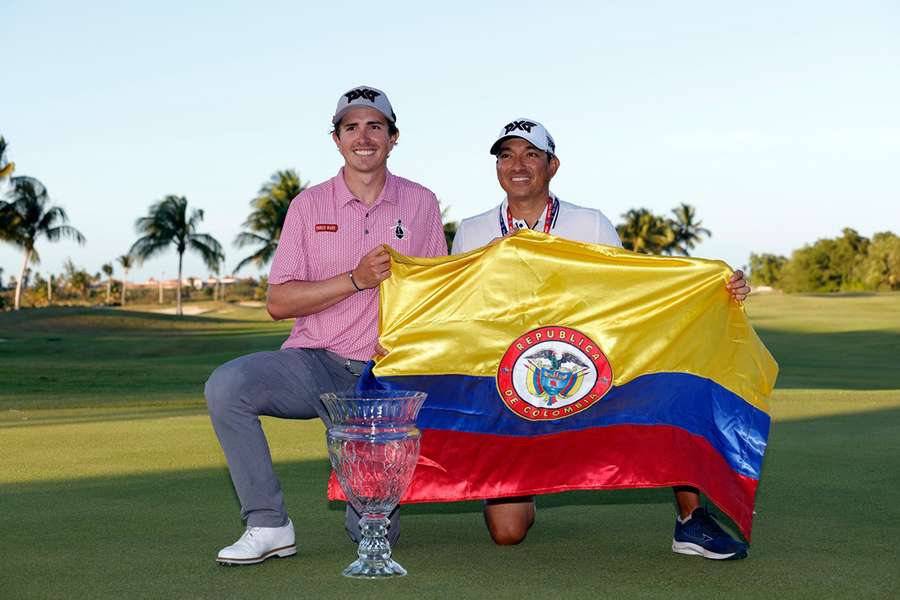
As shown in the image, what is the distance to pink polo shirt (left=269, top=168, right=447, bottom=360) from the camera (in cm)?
589

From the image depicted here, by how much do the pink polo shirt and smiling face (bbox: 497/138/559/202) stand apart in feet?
1.97

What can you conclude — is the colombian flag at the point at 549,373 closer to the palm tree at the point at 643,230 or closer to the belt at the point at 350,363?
the belt at the point at 350,363

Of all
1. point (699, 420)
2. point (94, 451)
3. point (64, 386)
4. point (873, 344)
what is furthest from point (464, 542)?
point (873, 344)

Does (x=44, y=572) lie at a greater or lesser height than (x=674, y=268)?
lesser

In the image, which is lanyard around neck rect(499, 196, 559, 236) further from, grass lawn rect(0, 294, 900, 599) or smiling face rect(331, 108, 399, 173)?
grass lawn rect(0, 294, 900, 599)

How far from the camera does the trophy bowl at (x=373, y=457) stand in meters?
4.77

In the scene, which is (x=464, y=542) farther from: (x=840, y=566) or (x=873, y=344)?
(x=873, y=344)

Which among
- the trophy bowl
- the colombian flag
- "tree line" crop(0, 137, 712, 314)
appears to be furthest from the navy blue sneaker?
"tree line" crop(0, 137, 712, 314)

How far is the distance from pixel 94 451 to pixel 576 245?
520cm

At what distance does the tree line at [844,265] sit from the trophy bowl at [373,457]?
78.3 metres

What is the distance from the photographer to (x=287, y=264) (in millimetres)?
5855

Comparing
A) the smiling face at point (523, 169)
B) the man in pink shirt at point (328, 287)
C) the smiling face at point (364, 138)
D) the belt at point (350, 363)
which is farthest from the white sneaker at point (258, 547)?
the smiling face at point (523, 169)

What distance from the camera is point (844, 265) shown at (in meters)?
89.9

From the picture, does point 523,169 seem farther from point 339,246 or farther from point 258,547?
point 258,547
